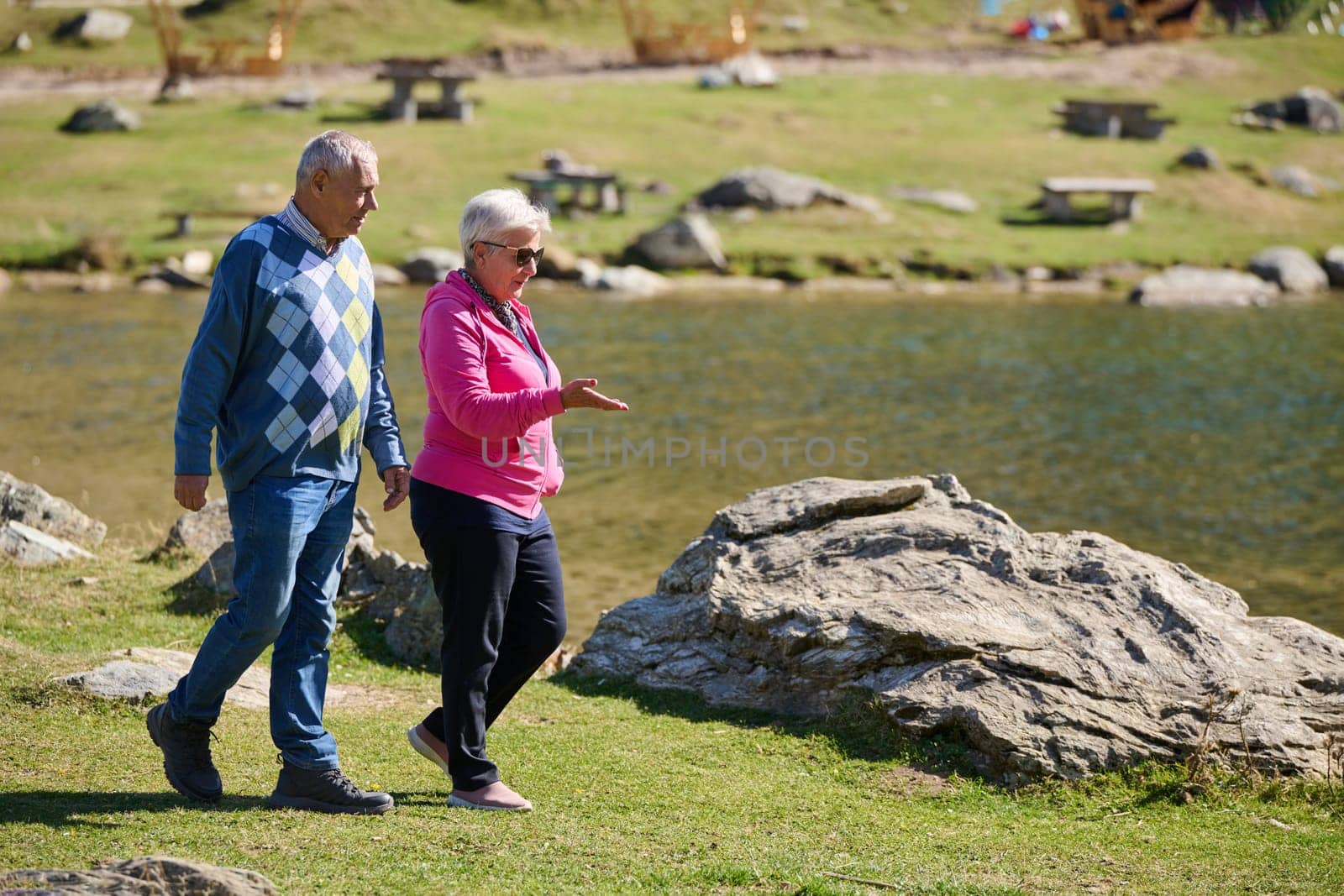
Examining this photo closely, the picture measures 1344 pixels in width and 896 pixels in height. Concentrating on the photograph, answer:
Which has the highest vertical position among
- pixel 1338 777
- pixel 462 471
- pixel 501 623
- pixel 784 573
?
pixel 462 471

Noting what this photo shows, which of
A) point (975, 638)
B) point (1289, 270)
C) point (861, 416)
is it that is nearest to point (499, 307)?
point (975, 638)

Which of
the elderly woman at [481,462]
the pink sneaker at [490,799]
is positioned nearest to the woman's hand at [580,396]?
the elderly woman at [481,462]

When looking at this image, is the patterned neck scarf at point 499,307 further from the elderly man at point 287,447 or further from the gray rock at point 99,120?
the gray rock at point 99,120

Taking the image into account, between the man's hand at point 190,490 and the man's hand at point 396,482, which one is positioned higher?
the man's hand at point 190,490

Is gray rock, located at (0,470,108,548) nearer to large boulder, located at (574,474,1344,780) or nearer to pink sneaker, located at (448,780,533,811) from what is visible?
large boulder, located at (574,474,1344,780)

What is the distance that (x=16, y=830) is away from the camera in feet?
18.5

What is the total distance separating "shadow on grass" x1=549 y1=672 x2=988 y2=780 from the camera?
7.86 metres

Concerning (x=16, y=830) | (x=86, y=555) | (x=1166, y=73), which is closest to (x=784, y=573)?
(x=16, y=830)

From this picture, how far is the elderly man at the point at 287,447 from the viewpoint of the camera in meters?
5.88

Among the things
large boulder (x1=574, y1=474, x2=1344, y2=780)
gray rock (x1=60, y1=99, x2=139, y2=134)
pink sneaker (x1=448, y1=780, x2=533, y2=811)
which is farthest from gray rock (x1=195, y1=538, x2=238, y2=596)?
gray rock (x1=60, y1=99, x2=139, y2=134)

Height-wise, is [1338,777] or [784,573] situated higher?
[784,573]

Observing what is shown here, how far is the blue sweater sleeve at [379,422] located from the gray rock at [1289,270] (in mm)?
35275

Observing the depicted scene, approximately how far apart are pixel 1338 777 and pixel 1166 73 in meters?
60.0

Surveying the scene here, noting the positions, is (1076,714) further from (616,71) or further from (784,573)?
(616,71)
